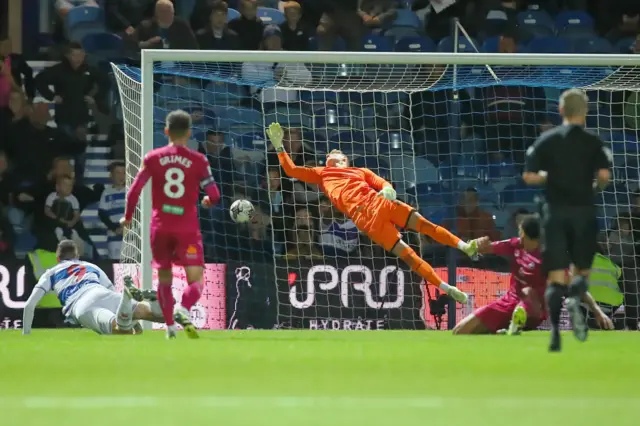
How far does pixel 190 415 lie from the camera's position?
4941 millimetres

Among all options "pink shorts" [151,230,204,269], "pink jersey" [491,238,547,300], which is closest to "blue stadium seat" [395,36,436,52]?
"pink jersey" [491,238,547,300]

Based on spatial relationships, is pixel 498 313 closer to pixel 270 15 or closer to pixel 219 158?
pixel 219 158

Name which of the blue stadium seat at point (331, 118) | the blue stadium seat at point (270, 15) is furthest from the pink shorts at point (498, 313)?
the blue stadium seat at point (270, 15)

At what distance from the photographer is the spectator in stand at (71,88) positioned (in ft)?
52.5

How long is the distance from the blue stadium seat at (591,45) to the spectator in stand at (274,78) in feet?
14.0

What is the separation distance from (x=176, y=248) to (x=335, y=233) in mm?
5119

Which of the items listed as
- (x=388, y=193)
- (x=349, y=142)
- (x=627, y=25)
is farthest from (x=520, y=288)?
(x=627, y=25)

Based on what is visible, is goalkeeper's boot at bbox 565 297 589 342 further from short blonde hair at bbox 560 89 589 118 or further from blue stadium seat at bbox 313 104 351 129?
blue stadium seat at bbox 313 104 351 129

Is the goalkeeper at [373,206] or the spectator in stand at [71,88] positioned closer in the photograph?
the goalkeeper at [373,206]

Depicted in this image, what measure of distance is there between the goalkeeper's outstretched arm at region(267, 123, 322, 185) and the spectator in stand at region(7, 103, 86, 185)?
4.26 metres

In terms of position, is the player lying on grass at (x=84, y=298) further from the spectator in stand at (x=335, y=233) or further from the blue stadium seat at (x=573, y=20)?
the blue stadium seat at (x=573, y=20)

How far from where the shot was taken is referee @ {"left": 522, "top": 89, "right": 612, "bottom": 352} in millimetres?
8234

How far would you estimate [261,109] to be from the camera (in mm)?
15430

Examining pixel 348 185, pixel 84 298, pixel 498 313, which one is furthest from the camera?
pixel 348 185
